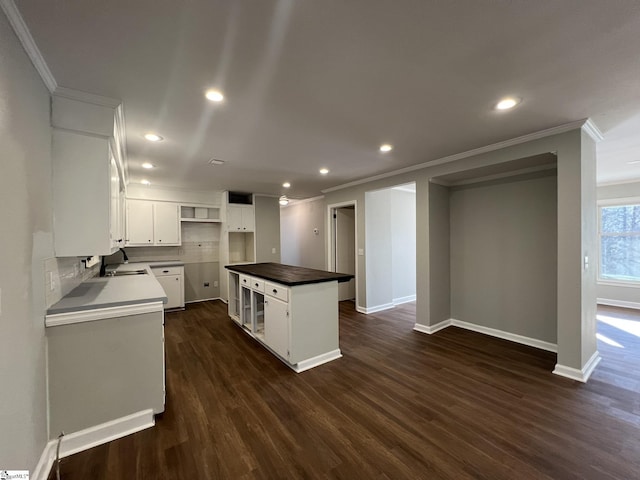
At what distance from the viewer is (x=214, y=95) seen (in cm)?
193

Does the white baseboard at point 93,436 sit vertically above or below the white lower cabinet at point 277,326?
below

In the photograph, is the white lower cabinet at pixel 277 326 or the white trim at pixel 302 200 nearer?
the white lower cabinet at pixel 277 326

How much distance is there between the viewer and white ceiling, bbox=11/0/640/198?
1.24m

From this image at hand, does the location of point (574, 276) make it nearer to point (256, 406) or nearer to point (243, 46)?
point (256, 406)

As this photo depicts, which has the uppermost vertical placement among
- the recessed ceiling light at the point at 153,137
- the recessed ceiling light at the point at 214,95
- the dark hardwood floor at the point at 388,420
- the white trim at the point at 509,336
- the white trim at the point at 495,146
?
the recessed ceiling light at the point at 153,137

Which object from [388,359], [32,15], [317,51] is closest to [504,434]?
[388,359]

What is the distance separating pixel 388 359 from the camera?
3.05 m

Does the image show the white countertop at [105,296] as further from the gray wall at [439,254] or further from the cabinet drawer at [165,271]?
the gray wall at [439,254]

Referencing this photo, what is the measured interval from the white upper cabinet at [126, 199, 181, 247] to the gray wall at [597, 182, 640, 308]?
8.82m

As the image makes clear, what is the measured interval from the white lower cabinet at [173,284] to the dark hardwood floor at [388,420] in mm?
2122

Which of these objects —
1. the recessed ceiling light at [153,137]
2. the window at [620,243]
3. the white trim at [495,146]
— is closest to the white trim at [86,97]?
the recessed ceiling light at [153,137]

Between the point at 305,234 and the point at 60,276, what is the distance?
5225 mm

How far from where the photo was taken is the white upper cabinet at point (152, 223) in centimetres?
496

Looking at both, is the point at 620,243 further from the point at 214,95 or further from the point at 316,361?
the point at 214,95
